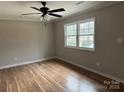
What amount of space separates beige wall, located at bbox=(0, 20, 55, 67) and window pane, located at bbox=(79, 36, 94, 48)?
241 cm

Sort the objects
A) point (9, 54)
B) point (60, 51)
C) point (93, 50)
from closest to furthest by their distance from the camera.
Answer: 1. point (93, 50)
2. point (9, 54)
3. point (60, 51)

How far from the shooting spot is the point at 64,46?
19.9ft

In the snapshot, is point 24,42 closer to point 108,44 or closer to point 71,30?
point 71,30

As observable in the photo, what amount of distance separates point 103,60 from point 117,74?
2.08ft

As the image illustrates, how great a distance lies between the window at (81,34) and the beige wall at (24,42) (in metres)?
1.35

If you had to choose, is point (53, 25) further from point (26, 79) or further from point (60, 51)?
point (26, 79)

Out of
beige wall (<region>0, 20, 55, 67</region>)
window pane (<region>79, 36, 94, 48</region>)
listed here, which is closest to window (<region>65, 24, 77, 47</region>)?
window pane (<region>79, 36, 94, 48</region>)

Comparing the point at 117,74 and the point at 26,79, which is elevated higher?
the point at 117,74

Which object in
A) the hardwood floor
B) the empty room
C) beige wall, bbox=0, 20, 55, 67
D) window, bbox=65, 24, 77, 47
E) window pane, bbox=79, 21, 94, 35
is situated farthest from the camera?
window, bbox=65, 24, 77, 47

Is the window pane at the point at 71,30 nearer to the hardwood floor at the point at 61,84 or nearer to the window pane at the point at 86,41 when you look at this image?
the window pane at the point at 86,41

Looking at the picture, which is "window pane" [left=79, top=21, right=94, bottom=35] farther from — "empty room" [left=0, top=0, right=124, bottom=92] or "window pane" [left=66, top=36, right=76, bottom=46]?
"window pane" [left=66, top=36, right=76, bottom=46]

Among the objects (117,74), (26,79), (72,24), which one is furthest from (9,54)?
(117,74)

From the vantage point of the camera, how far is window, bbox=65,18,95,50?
4.33m

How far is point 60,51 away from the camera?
21.3 ft
